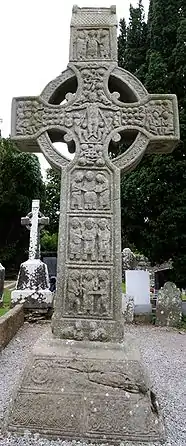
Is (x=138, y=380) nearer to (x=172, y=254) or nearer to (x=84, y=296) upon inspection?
(x=84, y=296)

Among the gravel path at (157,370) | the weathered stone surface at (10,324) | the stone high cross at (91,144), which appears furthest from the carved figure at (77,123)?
the weathered stone surface at (10,324)

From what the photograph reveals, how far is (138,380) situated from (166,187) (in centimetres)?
765

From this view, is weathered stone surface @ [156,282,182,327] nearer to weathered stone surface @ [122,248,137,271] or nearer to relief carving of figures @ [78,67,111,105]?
weathered stone surface @ [122,248,137,271]

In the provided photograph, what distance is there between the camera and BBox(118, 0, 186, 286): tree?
31.1ft

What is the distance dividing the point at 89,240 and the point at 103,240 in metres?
0.13

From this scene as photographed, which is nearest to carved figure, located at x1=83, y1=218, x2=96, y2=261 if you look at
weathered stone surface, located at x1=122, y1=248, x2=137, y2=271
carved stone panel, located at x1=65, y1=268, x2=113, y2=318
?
carved stone panel, located at x1=65, y1=268, x2=113, y2=318

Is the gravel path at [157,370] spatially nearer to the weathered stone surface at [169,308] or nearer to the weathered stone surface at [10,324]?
the weathered stone surface at [10,324]

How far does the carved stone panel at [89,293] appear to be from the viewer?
3045 millimetres

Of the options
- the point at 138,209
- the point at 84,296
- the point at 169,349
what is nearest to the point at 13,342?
the point at 169,349

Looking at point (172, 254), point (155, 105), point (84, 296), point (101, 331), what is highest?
point (155, 105)

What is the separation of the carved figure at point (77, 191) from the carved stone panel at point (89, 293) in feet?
1.97

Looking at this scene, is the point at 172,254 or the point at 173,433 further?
the point at 172,254

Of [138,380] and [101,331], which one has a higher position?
[101,331]

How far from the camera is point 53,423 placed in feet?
8.12
